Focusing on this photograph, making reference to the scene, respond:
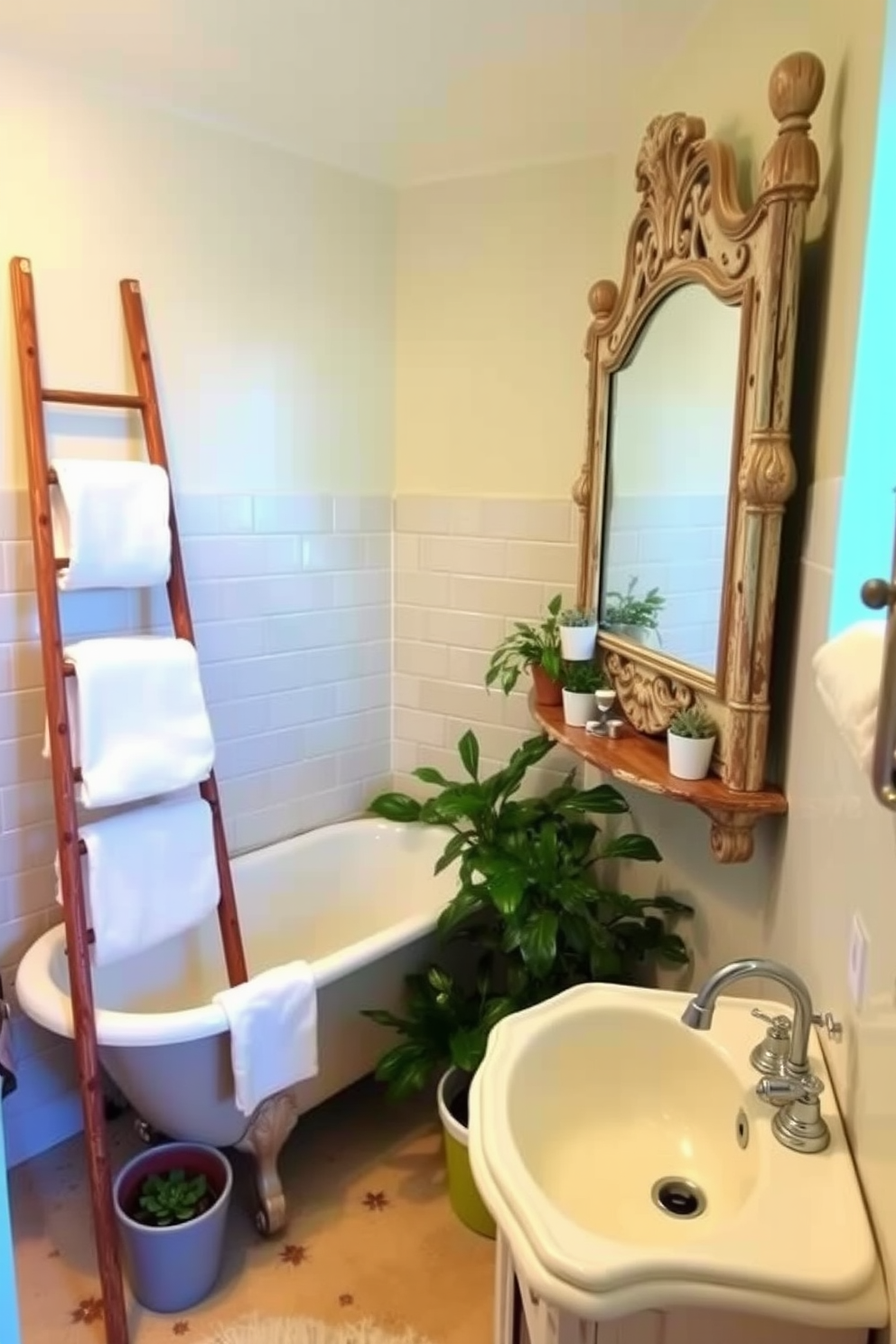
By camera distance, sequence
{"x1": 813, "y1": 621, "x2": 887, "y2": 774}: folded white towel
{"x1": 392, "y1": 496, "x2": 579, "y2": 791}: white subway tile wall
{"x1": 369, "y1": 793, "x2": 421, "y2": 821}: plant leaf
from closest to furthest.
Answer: {"x1": 813, "y1": 621, "x2": 887, "y2": 774}: folded white towel < {"x1": 392, "y1": 496, "x2": 579, "y2": 791}: white subway tile wall < {"x1": 369, "y1": 793, "x2": 421, "y2": 821}: plant leaf

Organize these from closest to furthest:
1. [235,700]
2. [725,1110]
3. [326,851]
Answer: [725,1110] → [235,700] → [326,851]

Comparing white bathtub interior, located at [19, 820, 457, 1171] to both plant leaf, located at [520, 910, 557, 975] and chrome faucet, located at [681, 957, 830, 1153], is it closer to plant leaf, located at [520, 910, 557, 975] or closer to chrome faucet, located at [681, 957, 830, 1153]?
plant leaf, located at [520, 910, 557, 975]

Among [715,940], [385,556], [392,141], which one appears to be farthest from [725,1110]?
[392,141]

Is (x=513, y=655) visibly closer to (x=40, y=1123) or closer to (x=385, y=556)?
(x=385, y=556)

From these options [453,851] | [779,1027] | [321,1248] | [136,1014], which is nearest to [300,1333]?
[321,1248]

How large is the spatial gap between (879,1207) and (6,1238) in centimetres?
90

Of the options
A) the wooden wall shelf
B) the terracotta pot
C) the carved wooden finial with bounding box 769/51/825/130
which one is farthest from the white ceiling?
the wooden wall shelf

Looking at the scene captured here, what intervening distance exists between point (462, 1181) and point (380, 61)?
2316 mm

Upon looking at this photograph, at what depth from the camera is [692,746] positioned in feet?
5.07

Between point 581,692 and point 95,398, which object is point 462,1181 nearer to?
point 581,692

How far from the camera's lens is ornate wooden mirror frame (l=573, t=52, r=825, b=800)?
131cm

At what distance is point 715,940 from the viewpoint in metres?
1.77

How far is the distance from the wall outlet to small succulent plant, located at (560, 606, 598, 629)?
1.08 m

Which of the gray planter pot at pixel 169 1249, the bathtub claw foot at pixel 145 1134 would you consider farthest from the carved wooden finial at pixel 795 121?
the bathtub claw foot at pixel 145 1134
